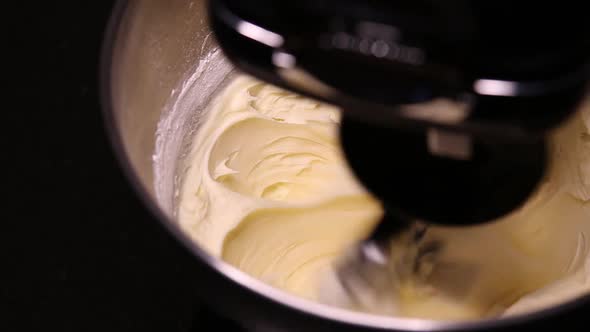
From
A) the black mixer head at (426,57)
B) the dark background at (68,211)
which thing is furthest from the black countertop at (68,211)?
the black mixer head at (426,57)

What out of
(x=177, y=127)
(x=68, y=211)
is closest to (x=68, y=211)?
(x=68, y=211)

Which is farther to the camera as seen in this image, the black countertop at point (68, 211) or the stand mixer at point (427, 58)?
the black countertop at point (68, 211)

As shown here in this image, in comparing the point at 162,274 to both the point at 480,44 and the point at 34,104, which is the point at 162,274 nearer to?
the point at 34,104

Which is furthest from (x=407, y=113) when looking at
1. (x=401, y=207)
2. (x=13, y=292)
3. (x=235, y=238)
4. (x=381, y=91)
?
(x=13, y=292)

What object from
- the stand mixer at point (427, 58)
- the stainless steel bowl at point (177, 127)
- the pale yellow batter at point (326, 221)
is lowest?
the pale yellow batter at point (326, 221)

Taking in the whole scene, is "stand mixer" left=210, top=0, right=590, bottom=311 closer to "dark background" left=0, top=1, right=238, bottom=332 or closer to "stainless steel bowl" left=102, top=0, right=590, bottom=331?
"stainless steel bowl" left=102, top=0, right=590, bottom=331

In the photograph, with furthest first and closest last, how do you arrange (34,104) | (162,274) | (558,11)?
(34,104)
(162,274)
(558,11)

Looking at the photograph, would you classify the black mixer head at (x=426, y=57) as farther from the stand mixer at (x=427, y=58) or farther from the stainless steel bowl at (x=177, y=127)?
the stainless steel bowl at (x=177, y=127)
